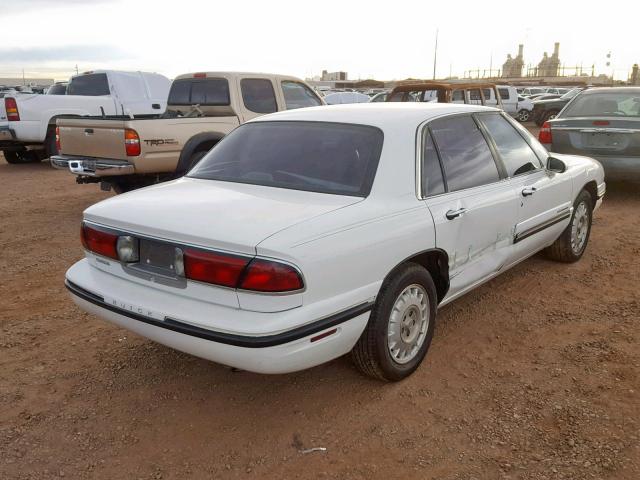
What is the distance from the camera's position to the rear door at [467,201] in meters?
3.43

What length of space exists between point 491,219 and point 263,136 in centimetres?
161

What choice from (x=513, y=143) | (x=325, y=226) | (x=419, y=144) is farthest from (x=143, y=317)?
(x=513, y=143)

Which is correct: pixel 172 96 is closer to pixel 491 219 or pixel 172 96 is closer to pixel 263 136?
pixel 263 136

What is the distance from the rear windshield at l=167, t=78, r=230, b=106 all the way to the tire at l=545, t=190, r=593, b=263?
4.94 m

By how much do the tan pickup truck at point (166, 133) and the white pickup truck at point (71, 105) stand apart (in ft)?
12.4

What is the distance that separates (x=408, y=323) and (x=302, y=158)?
1165 mm

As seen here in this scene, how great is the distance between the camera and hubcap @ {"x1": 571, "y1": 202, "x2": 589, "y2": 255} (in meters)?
5.33

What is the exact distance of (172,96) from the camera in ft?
28.8

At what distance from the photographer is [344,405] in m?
3.18

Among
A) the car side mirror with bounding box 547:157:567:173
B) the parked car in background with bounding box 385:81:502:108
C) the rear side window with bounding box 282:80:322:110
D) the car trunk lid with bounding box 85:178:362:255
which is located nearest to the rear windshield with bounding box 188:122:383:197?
the car trunk lid with bounding box 85:178:362:255

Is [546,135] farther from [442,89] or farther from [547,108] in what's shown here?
[547,108]

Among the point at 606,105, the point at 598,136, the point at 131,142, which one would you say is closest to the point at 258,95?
the point at 131,142

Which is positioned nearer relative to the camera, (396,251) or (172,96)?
(396,251)

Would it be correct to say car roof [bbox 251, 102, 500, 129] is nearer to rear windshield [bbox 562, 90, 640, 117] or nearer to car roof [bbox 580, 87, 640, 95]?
rear windshield [bbox 562, 90, 640, 117]
